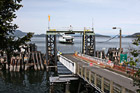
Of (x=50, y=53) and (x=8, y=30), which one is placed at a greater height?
(x=8, y=30)

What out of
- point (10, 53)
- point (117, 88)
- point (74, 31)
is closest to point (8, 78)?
point (74, 31)

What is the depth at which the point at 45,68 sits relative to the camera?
45312 mm

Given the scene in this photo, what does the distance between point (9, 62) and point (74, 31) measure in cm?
1864

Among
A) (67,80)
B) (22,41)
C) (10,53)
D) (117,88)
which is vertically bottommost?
(67,80)

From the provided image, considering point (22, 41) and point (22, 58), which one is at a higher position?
point (22, 41)

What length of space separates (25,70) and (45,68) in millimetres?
4969

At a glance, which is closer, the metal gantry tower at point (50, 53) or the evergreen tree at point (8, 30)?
the evergreen tree at point (8, 30)

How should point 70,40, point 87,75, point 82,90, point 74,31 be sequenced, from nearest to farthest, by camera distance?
point 87,75
point 82,90
point 74,31
point 70,40

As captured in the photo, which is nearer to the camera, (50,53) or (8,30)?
(8,30)

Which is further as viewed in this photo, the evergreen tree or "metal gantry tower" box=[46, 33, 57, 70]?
"metal gantry tower" box=[46, 33, 57, 70]

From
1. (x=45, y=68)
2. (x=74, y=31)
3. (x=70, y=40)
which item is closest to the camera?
(x=74, y=31)

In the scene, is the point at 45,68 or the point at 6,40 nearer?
the point at 6,40

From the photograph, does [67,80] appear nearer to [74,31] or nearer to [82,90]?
[82,90]

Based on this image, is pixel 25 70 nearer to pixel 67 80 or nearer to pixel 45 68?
pixel 45 68
